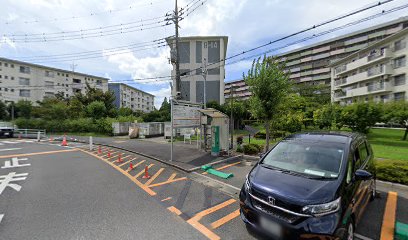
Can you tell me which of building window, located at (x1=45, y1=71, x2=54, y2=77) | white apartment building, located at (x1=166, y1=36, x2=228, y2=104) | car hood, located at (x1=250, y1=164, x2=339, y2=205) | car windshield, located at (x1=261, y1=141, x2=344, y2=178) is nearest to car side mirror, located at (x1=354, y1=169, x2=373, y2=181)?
car windshield, located at (x1=261, y1=141, x2=344, y2=178)

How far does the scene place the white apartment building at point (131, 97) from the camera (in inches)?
2258

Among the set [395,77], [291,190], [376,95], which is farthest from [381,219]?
[376,95]

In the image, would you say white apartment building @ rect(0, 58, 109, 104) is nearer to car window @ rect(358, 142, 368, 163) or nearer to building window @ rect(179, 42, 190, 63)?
building window @ rect(179, 42, 190, 63)

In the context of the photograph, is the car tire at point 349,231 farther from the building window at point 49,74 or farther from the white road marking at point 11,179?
the building window at point 49,74

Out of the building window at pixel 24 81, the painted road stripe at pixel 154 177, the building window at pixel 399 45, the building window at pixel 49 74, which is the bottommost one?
Result: the painted road stripe at pixel 154 177

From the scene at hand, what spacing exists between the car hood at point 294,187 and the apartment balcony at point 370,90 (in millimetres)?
33771

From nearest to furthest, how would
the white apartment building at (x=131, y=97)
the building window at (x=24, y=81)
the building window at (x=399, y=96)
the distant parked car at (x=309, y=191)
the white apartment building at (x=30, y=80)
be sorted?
1. the distant parked car at (x=309, y=191)
2. the building window at (x=399, y=96)
3. the white apartment building at (x=30, y=80)
4. the building window at (x=24, y=81)
5. the white apartment building at (x=131, y=97)

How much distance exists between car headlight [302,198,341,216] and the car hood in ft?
0.16

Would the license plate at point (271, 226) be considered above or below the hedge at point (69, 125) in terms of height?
below

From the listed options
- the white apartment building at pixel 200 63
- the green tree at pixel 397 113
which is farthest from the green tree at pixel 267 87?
the white apartment building at pixel 200 63

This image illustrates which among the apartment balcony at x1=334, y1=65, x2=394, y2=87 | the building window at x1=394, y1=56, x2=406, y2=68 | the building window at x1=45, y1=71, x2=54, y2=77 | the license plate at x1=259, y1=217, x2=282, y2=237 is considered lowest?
the license plate at x1=259, y1=217, x2=282, y2=237

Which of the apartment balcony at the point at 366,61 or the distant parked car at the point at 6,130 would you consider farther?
the apartment balcony at the point at 366,61

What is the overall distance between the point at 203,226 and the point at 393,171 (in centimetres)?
587

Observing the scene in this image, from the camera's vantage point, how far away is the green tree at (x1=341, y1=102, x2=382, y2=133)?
14031mm
